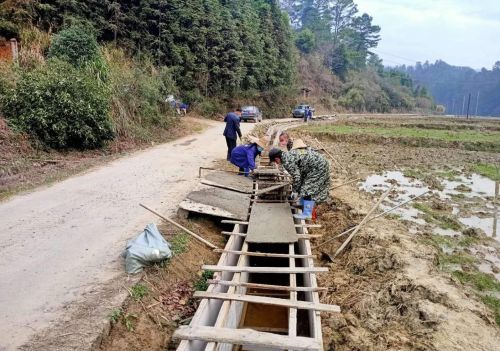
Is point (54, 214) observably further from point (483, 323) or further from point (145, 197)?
point (483, 323)

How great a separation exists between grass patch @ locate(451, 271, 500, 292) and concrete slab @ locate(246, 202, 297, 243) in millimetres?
2806

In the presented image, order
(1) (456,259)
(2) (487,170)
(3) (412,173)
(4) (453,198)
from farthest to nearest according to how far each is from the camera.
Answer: (2) (487,170), (3) (412,173), (4) (453,198), (1) (456,259)

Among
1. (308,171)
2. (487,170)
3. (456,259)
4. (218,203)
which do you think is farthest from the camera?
(487,170)

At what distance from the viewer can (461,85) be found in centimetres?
12862

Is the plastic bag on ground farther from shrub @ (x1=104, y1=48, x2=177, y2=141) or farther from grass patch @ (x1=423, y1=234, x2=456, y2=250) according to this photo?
shrub @ (x1=104, y1=48, x2=177, y2=141)

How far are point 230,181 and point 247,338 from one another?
232 inches

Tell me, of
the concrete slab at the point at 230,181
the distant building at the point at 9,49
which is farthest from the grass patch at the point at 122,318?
the distant building at the point at 9,49

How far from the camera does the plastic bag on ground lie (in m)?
5.26

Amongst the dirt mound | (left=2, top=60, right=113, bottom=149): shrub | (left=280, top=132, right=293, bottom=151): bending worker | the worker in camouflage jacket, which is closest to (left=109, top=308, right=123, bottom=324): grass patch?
the dirt mound

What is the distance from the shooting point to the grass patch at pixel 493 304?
5.26 metres

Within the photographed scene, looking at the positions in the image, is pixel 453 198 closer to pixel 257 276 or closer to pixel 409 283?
pixel 409 283

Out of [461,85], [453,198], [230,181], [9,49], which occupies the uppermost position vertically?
[461,85]

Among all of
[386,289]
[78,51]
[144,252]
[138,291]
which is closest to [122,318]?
[138,291]

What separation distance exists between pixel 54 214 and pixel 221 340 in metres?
4.98
